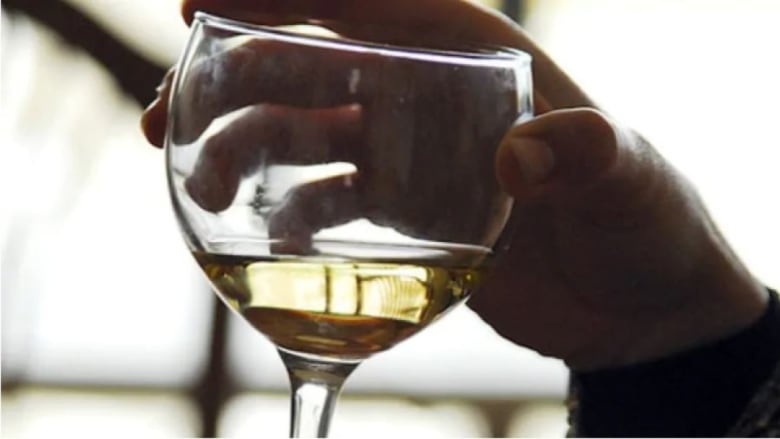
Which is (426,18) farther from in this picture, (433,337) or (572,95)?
(433,337)

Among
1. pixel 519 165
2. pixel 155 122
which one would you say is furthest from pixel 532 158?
pixel 155 122

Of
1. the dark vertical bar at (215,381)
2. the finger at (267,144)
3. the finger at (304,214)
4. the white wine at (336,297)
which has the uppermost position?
the finger at (267,144)

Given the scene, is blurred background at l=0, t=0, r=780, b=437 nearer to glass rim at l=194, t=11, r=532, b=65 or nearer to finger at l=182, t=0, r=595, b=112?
finger at l=182, t=0, r=595, b=112

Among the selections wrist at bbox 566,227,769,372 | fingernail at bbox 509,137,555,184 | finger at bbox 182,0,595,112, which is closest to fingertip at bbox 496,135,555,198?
fingernail at bbox 509,137,555,184

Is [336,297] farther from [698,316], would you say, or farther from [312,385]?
[698,316]

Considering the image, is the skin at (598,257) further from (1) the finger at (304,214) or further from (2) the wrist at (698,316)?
(1) the finger at (304,214)

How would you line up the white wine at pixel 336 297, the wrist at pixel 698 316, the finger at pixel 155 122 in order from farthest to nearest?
the wrist at pixel 698 316, the finger at pixel 155 122, the white wine at pixel 336 297

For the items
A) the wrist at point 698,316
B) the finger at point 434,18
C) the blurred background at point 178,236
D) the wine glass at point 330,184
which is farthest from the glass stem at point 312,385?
the blurred background at point 178,236
